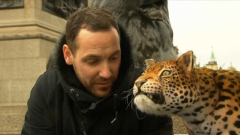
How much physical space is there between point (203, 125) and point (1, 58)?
6.94 metres

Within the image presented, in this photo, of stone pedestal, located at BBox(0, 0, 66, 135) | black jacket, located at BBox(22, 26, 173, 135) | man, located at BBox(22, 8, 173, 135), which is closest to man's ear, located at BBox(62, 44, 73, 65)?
man, located at BBox(22, 8, 173, 135)

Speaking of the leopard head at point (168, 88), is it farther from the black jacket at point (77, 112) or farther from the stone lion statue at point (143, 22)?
the stone lion statue at point (143, 22)

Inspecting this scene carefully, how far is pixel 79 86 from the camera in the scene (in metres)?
2.77

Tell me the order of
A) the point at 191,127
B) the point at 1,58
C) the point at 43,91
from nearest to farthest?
the point at 191,127, the point at 43,91, the point at 1,58

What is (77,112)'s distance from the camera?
9.43 ft

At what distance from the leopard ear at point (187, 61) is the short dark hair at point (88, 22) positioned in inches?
18.9

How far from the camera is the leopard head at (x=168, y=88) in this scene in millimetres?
2479

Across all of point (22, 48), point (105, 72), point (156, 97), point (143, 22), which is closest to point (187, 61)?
point (156, 97)

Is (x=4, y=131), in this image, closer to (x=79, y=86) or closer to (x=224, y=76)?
(x=79, y=86)

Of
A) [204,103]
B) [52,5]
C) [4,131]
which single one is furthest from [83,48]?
[52,5]

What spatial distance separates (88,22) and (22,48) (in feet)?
21.4

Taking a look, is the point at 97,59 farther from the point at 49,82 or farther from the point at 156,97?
the point at 49,82

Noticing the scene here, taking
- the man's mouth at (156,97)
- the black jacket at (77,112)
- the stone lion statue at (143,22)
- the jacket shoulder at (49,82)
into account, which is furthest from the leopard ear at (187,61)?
the stone lion statue at (143,22)

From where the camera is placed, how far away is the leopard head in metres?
2.48
